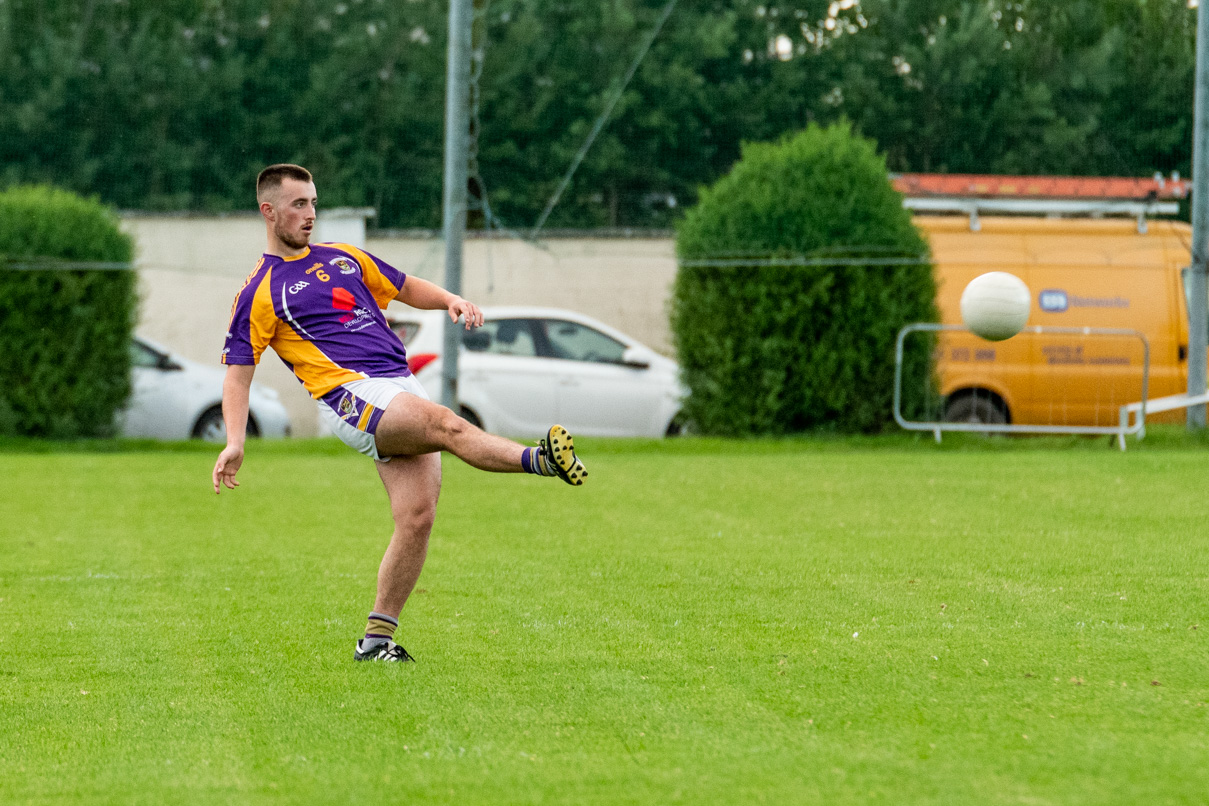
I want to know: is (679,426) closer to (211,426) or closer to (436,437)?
(211,426)

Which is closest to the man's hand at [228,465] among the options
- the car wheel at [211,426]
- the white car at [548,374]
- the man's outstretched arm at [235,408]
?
the man's outstretched arm at [235,408]

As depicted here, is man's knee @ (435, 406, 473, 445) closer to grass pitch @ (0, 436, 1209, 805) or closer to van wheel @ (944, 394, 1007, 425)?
grass pitch @ (0, 436, 1209, 805)

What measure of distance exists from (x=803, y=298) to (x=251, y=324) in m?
10.1

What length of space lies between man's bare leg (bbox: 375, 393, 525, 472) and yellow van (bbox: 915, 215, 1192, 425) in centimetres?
1075

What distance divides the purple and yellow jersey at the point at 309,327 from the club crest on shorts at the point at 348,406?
7cm

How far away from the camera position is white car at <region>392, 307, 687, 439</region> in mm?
15141

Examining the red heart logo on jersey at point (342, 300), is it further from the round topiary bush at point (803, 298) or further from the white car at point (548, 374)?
the round topiary bush at point (803, 298)

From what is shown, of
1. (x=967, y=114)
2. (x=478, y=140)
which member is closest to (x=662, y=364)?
(x=478, y=140)

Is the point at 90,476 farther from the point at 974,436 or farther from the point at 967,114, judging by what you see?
the point at 967,114

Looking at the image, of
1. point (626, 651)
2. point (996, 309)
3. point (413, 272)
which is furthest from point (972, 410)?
point (626, 651)

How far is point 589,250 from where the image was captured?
16.7 m

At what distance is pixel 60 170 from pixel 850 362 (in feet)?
30.0

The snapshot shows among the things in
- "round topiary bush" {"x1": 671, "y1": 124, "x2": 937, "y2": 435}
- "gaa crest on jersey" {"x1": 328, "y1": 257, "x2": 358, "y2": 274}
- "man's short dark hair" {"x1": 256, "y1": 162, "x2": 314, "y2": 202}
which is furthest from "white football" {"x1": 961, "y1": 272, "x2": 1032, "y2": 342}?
"man's short dark hair" {"x1": 256, "y1": 162, "x2": 314, "y2": 202}

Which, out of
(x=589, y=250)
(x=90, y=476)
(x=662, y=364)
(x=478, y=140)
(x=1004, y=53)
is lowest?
(x=90, y=476)
